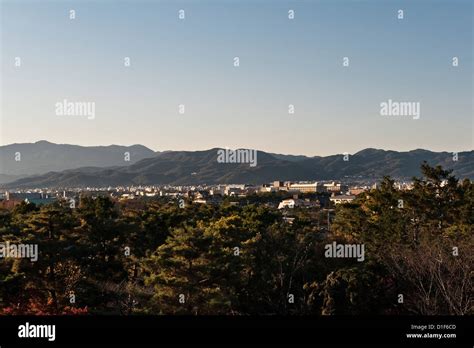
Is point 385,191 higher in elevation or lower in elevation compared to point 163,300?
higher

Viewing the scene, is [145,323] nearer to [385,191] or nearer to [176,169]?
[385,191]

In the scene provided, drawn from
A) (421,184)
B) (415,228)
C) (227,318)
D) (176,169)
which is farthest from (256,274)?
(176,169)

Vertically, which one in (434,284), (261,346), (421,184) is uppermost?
(421,184)

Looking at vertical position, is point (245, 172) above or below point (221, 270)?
above

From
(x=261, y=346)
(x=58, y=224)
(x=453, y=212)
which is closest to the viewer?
(x=261, y=346)

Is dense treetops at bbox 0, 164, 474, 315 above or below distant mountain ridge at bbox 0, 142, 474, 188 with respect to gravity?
below

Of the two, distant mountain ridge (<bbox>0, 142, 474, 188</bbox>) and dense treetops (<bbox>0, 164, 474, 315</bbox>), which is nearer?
dense treetops (<bbox>0, 164, 474, 315</bbox>)

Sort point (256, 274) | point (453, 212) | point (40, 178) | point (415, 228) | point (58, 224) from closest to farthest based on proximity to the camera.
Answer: point (58, 224)
point (256, 274)
point (415, 228)
point (453, 212)
point (40, 178)

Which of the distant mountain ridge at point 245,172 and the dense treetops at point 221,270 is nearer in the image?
the dense treetops at point 221,270

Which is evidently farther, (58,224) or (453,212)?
(453,212)

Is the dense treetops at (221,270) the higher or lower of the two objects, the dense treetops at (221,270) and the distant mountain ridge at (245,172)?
the lower

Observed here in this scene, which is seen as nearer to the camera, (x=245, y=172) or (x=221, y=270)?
(x=221, y=270)
